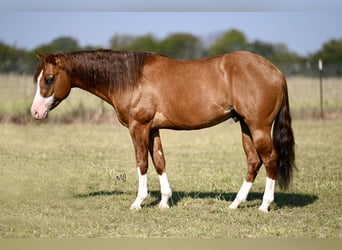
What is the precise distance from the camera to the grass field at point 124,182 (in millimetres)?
5742

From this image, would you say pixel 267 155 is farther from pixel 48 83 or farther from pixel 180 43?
pixel 180 43

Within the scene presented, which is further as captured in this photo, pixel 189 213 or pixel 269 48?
pixel 269 48

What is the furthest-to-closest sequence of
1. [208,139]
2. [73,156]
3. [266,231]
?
[208,139]
[73,156]
[266,231]

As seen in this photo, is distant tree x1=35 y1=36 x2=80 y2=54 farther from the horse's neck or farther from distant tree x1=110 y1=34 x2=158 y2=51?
the horse's neck

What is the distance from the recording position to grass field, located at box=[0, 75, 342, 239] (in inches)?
226

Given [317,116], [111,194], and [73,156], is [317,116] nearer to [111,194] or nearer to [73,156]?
[73,156]

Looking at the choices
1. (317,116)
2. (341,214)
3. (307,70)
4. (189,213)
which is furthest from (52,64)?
(307,70)

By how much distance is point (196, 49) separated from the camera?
111ft

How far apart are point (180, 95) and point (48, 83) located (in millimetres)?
1673

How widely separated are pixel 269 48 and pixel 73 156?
2212cm

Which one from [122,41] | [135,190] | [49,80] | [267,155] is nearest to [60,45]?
[122,41]

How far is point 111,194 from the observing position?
7520 millimetres

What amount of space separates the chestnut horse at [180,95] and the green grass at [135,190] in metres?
0.47

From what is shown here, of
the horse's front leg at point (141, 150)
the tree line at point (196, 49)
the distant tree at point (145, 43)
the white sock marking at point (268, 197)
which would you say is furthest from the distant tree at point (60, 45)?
the white sock marking at point (268, 197)
